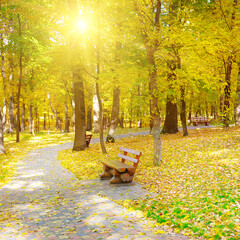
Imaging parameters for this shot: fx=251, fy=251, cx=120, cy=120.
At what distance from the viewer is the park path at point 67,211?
443 cm

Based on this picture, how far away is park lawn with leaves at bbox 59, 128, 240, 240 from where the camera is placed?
4636 millimetres

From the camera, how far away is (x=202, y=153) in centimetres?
1053

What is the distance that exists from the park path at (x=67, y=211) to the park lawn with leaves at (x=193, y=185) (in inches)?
18.0

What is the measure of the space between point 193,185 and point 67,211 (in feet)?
11.3

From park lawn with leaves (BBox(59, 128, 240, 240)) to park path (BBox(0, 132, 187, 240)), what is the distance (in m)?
0.46

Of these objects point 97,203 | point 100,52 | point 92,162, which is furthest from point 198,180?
point 100,52

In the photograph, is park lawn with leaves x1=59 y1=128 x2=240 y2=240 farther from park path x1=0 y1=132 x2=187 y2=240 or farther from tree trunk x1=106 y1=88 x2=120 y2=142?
tree trunk x1=106 y1=88 x2=120 y2=142

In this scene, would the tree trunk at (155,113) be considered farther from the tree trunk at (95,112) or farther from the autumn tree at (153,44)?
the tree trunk at (95,112)

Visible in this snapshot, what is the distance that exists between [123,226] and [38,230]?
157 cm

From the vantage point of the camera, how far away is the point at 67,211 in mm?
5613

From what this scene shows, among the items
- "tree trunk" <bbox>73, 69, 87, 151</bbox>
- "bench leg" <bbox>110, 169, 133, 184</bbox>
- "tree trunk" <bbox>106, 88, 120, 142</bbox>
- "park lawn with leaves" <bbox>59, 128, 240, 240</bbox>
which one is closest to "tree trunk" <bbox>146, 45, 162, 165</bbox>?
"park lawn with leaves" <bbox>59, 128, 240, 240</bbox>

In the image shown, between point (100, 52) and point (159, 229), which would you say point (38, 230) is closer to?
point (159, 229)

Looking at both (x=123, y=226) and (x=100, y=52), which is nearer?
(x=123, y=226)

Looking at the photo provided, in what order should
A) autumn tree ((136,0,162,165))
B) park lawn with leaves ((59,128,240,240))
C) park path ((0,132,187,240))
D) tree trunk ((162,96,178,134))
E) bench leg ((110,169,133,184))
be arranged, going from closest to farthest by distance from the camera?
park path ((0,132,187,240)), park lawn with leaves ((59,128,240,240)), bench leg ((110,169,133,184)), autumn tree ((136,0,162,165)), tree trunk ((162,96,178,134))
